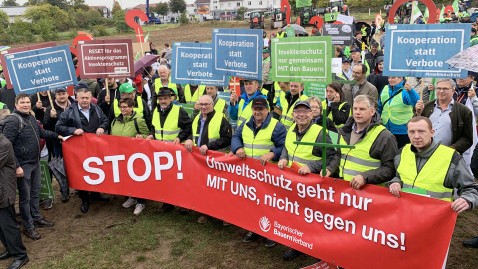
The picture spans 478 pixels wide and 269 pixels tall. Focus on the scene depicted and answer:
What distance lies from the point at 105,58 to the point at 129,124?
154 cm

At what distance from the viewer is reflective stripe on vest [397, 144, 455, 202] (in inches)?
157

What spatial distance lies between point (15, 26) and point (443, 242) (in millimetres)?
48679

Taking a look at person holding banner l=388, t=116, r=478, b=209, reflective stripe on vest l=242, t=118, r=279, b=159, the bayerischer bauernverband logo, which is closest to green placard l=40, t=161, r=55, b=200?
reflective stripe on vest l=242, t=118, r=279, b=159

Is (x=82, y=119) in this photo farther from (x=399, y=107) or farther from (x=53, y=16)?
(x=53, y=16)

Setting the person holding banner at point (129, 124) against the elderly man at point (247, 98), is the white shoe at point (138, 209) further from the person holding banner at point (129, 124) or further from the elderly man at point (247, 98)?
the elderly man at point (247, 98)

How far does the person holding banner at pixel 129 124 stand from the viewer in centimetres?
702

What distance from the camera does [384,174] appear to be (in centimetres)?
441

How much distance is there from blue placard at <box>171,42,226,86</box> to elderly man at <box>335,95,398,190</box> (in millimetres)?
3311

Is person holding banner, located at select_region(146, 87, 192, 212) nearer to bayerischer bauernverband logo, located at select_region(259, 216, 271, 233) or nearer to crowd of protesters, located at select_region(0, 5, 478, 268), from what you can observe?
crowd of protesters, located at select_region(0, 5, 478, 268)

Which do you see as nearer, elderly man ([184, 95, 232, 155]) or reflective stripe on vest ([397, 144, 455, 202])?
reflective stripe on vest ([397, 144, 455, 202])

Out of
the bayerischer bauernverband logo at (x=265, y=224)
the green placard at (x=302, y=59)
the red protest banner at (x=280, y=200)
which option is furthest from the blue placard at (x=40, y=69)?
the bayerischer bauernverband logo at (x=265, y=224)

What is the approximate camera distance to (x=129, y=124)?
7109 mm

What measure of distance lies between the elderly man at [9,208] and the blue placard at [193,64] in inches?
127

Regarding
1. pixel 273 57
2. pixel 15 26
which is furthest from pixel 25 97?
pixel 15 26
